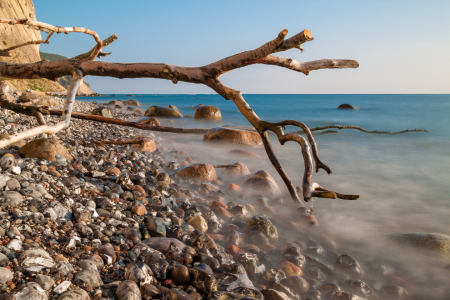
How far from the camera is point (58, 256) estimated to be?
1.70 m

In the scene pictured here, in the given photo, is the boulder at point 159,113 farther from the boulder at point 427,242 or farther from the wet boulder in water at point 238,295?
the wet boulder in water at point 238,295

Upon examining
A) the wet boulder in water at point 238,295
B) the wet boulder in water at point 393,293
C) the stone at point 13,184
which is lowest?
the wet boulder in water at point 393,293

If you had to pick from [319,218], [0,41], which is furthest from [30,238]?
[0,41]

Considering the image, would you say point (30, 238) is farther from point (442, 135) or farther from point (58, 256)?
point (442, 135)

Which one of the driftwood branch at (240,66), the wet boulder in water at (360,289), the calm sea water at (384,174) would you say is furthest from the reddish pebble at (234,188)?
the wet boulder in water at (360,289)

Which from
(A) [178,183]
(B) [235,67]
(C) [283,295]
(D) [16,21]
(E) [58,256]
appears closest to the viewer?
(E) [58,256]

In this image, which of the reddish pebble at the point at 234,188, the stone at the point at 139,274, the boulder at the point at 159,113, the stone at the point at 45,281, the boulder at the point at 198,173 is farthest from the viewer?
the boulder at the point at 159,113

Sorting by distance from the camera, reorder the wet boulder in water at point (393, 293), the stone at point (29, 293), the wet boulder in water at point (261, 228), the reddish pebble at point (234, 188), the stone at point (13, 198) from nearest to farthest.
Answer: the stone at point (29, 293)
the stone at point (13, 198)
the wet boulder in water at point (393, 293)
the wet boulder in water at point (261, 228)
the reddish pebble at point (234, 188)

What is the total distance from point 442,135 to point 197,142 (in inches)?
523

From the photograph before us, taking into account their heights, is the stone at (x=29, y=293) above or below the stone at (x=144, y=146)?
below

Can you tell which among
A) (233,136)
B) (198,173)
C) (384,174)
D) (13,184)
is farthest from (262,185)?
(233,136)

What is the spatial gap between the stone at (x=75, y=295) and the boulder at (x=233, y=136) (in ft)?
24.2

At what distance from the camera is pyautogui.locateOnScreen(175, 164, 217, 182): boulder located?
4.75 m

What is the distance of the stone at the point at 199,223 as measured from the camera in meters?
2.96
